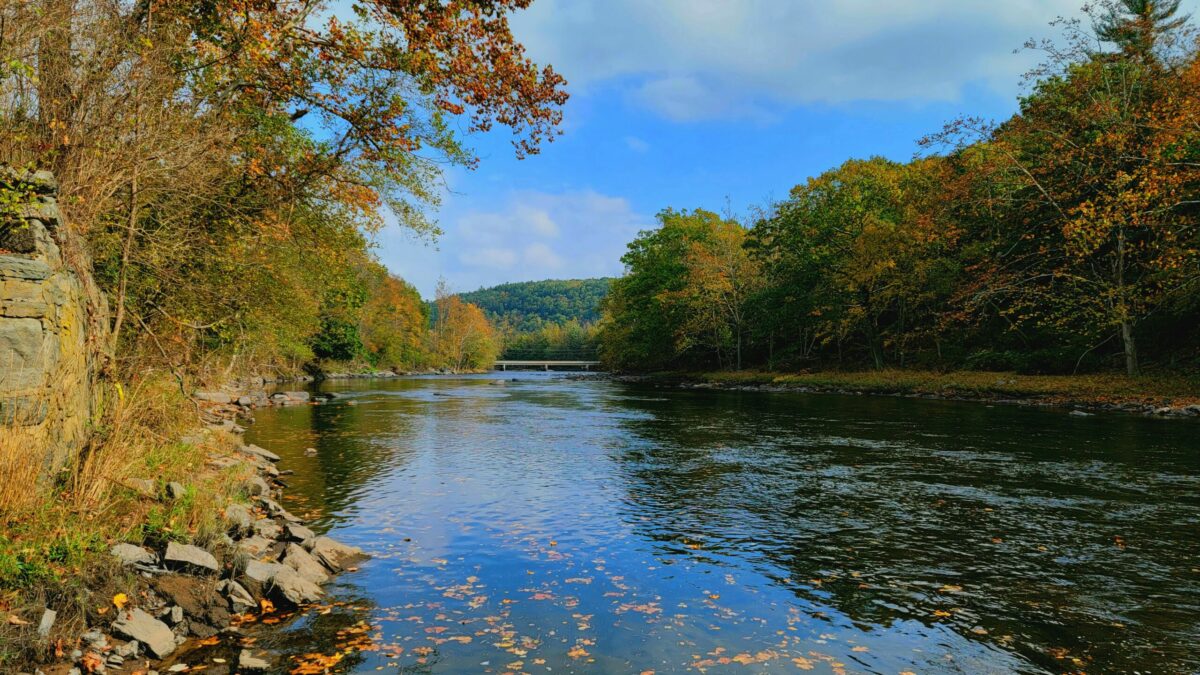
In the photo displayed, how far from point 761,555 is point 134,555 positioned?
7.85 metres

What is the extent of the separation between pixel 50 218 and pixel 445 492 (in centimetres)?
824

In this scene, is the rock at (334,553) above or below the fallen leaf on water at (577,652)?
above

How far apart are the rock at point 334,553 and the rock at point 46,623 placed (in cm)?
326

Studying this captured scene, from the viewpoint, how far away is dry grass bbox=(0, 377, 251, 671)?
18.7ft

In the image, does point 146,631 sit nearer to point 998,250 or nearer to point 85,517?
point 85,517

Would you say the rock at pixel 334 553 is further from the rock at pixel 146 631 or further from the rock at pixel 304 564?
the rock at pixel 146 631

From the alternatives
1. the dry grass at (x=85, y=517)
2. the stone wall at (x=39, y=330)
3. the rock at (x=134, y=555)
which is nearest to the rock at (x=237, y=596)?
the rock at (x=134, y=555)

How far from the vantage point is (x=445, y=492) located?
13.7m

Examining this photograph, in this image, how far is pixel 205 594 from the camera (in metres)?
6.85

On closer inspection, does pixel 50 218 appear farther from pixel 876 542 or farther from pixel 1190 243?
pixel 1190 243

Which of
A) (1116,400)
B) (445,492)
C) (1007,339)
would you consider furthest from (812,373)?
(445,492)

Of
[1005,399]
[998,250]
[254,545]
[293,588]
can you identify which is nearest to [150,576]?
[293,588]

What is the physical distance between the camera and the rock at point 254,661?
5.76m

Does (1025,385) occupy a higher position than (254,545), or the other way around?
(1025,385)
